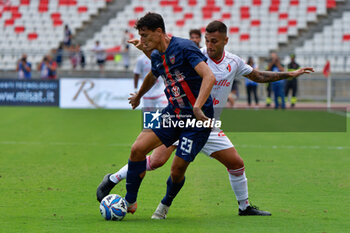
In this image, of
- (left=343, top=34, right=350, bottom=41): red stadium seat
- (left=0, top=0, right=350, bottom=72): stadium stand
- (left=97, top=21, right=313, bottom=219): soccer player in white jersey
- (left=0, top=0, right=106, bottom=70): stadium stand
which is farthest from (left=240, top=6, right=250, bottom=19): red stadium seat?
(left=97, top=21, right=313, bottom=219): soccer player in white jersey

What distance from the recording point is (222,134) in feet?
21.6

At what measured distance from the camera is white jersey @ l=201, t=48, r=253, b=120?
665 cm

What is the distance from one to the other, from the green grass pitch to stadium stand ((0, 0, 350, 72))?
1374cm

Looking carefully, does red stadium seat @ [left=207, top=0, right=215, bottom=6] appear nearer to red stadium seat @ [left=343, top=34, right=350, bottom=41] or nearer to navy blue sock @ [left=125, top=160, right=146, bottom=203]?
red stadium seat @ [left=343, top=34, right=350, bottom=41]

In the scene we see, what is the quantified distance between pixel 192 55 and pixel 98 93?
1852 centimetres

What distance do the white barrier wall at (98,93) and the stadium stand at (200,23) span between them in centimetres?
375

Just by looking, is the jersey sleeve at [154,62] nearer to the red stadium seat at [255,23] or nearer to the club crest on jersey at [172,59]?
the club crest on jersey at [172,59]

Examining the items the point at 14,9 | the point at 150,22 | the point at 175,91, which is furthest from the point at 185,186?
the point at 14,9

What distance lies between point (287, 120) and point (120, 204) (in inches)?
553

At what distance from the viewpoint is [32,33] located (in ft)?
109

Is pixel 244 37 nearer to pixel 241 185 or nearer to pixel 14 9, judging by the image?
pixel 14 9

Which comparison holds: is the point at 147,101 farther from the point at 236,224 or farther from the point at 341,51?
the point at 341,51

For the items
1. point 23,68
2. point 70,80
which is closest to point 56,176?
point 70,80

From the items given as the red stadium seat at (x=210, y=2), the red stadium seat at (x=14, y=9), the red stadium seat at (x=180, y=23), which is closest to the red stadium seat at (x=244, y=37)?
the red stadium seat at (x=210, y=2)
